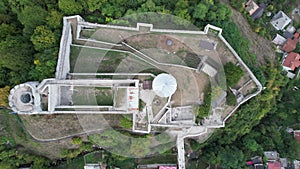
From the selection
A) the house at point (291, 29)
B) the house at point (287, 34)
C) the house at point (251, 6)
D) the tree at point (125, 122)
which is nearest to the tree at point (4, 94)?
the tree at point (125, 122)

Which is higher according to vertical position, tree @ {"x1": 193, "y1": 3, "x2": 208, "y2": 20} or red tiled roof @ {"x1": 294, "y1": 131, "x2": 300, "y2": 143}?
tree @ {"x1": 193, "y1": 3, "x2": 208, "y2": 20}

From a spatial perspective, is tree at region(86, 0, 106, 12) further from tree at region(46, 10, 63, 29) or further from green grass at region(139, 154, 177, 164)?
green grass at region(139, 154, 177, 164)

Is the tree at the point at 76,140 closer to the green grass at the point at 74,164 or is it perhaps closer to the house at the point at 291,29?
the green grass at the point at 74,164

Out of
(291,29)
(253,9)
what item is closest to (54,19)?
(253,9)

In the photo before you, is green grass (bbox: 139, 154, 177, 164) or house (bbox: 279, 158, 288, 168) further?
house (bbox: 279, 158, 288, 168)

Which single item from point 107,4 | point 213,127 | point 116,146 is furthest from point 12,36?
point 213,127

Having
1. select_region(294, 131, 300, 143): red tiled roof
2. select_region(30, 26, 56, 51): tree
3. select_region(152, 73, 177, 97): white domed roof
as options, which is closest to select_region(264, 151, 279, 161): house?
select_region(294, 131, 300, 143): red tiled roof

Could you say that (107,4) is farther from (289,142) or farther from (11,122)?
(289,142)

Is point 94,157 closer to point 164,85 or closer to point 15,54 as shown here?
point 164,85
